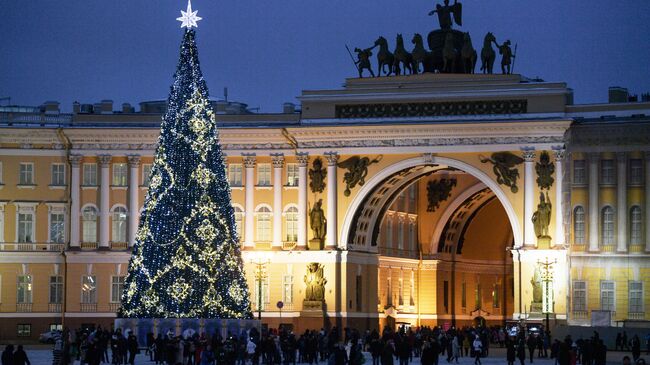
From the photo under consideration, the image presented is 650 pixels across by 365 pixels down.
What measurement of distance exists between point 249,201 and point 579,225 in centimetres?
1627

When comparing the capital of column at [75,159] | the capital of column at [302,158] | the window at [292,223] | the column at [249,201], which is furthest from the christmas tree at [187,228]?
the capital of column at [75,159]

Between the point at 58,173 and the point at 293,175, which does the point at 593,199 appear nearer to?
the point at 293,175

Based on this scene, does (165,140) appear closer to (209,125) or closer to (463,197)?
(209,125)

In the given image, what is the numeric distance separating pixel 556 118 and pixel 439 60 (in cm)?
716

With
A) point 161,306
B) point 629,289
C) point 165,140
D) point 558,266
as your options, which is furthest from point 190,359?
point 629,289

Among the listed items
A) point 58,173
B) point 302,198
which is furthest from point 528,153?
point 58,173

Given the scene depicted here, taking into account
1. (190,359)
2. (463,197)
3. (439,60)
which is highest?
(439,60)

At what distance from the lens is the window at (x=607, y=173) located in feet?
286

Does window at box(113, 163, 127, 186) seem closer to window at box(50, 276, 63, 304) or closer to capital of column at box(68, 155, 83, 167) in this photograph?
capital of column at box(68, 155, 83, 167)

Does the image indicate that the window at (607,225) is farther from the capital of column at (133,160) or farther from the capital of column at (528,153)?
the capital of column at (133,160)

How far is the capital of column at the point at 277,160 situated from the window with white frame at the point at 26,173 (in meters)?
12.2

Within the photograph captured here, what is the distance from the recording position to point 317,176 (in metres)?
88.4

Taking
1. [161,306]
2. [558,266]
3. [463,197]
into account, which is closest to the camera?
[161,306]

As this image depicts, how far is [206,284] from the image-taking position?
7194cm
